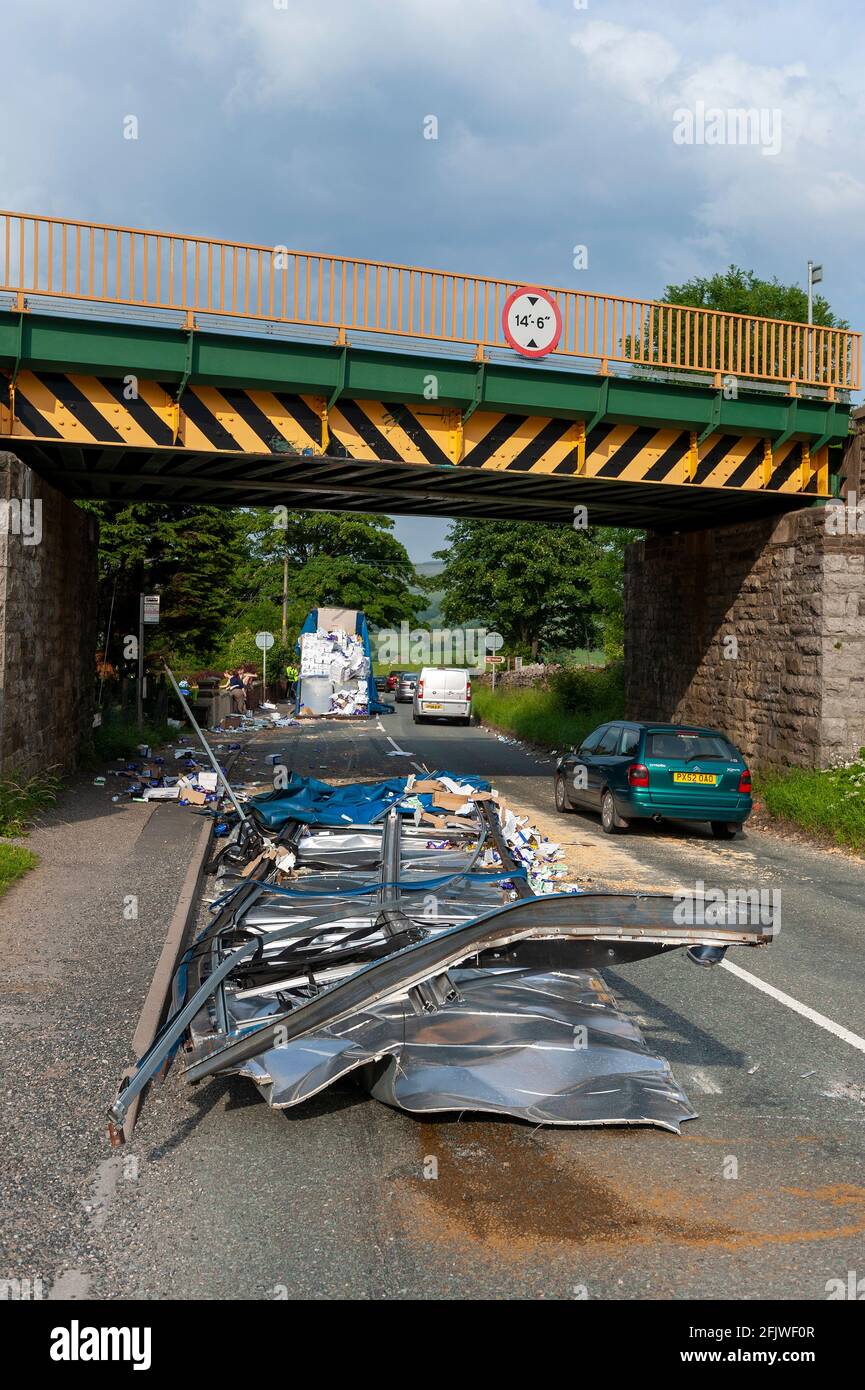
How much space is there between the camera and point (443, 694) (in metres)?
41.1

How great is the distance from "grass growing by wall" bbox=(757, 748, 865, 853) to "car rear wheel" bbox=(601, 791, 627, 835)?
247cm

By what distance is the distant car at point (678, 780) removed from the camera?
14391 millimetres

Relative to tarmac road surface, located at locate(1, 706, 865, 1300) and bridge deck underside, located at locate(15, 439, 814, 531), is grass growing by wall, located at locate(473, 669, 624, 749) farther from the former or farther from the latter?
tarmac road surface, located at locate(1, 706, 865, 1300)

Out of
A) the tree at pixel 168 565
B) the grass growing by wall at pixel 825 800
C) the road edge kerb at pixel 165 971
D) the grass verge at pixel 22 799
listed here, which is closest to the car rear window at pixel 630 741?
the grass growing by wall at pixel 825 800

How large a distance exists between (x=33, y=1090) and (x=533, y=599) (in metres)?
54.0

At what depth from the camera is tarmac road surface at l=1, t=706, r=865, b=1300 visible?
3777mm

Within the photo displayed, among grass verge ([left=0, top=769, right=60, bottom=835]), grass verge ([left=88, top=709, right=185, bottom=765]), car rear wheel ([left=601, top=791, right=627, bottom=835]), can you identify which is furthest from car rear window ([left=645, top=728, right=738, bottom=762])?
grass verge ([left=88, top=709, right=185, bottom=765])

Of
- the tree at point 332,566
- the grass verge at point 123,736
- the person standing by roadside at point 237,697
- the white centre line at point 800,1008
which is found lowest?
the white centre line at point 800,1008

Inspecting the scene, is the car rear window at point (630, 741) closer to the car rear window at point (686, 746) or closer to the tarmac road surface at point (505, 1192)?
the car rear window at point (686, 746)

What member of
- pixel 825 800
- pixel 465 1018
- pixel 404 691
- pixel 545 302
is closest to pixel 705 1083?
pixel 465 1018

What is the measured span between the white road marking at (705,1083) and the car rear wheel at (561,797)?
36.7 feet
